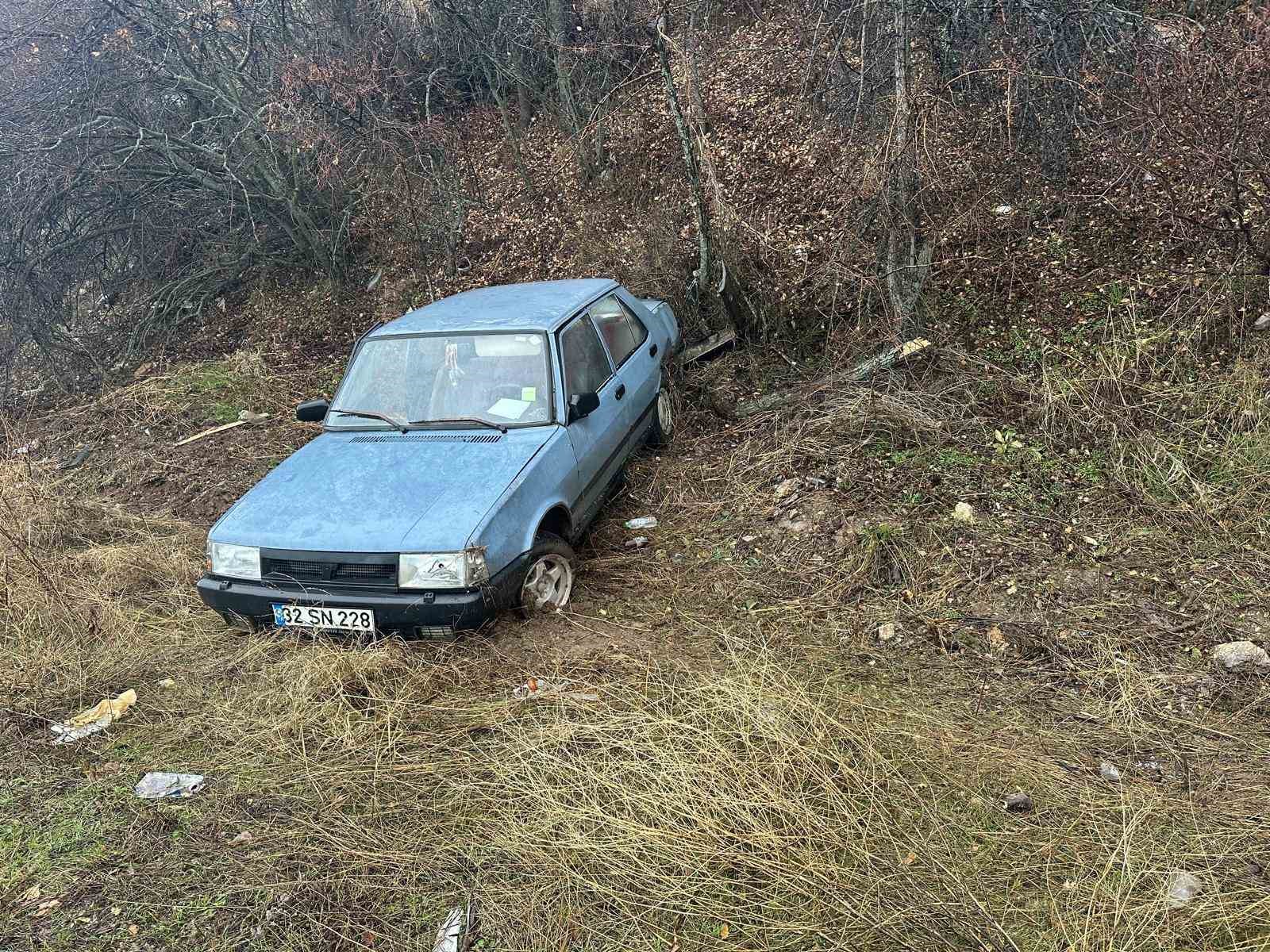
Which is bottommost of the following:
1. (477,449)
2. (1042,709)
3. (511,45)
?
(1042,709)

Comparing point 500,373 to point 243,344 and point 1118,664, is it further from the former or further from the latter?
point 243,344

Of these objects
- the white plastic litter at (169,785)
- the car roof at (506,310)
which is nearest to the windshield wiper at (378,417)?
the car roof at (506,310)

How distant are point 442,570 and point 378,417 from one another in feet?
4.73

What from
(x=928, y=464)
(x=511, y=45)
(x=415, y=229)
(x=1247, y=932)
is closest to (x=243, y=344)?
(x=415, y=229)

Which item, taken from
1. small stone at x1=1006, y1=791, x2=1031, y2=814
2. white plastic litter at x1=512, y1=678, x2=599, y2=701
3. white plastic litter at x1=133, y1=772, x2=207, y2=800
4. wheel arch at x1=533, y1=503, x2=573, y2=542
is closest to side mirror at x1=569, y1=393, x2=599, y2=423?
wheel arch at x1=533, y1=503, x2=573, y2=542

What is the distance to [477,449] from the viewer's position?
4.28 m

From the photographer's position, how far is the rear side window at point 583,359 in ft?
15.6

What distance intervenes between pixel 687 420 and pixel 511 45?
7.25m

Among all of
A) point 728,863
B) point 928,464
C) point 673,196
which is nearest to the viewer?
point 728,863

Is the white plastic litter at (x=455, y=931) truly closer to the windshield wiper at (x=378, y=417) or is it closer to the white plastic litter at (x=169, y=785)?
the white plastic litter at (x=169, y=785)

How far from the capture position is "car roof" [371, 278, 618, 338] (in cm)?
486

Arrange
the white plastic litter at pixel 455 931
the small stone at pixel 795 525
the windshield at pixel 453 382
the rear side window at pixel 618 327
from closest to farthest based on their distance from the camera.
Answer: the white plastic litter at pixel 455 931 < the windshield at pixel 453 382 < the small stone at pixel 795 525 < the rear side window at pixel 618 327

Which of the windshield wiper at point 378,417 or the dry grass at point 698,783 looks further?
the windshield wiper at point 378,417

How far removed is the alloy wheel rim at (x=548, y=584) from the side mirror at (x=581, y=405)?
0.83 m
